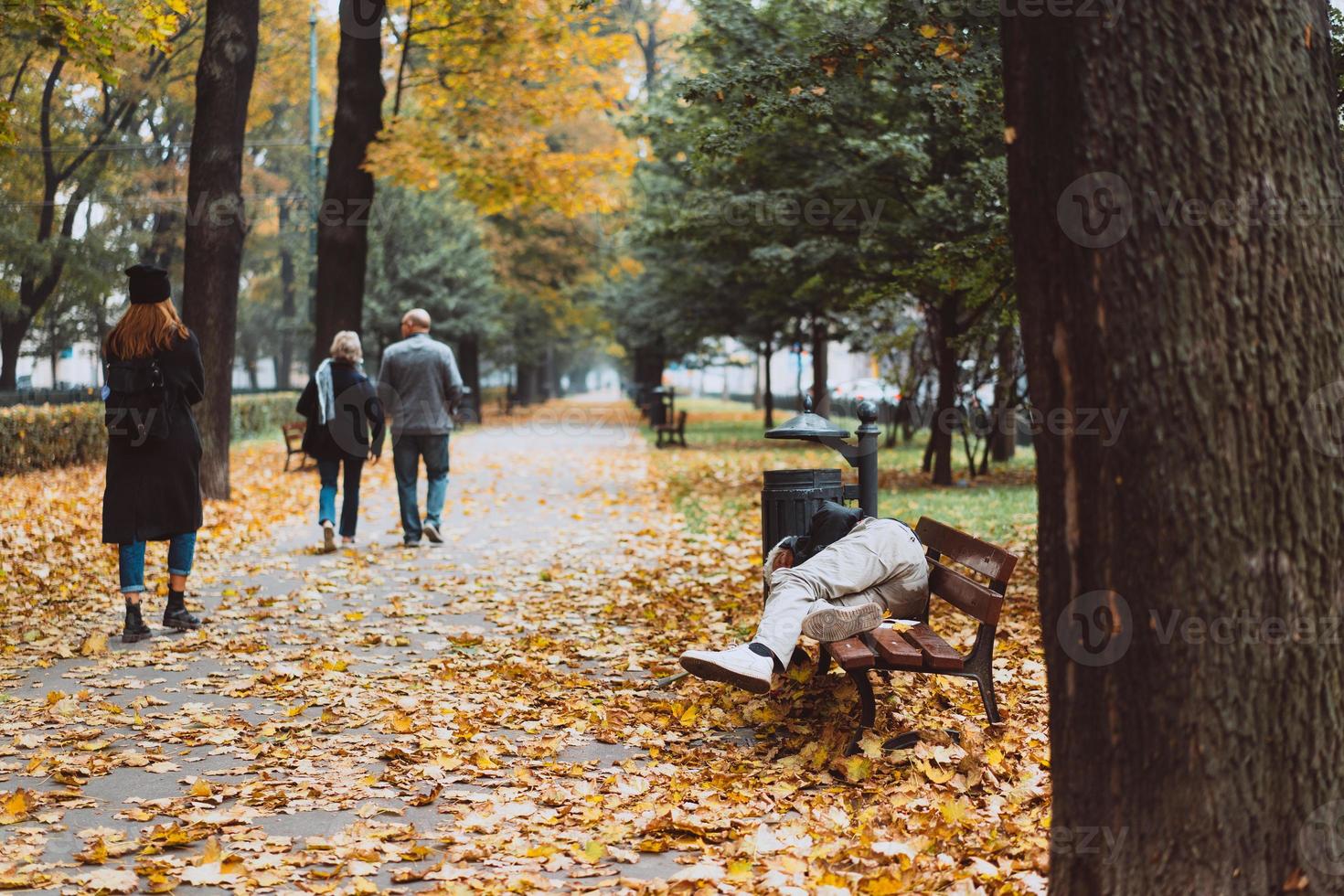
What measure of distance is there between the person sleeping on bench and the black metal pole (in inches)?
40.2

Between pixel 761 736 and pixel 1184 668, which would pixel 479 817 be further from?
pixel 1184 668

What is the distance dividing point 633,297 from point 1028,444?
40.1ft

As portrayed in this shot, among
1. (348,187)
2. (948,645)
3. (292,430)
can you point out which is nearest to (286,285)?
(292,430)

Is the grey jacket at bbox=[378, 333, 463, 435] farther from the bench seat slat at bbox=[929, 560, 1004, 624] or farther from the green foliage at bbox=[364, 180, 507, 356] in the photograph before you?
the green foliage at bbox=[364, 180, 507, 356]

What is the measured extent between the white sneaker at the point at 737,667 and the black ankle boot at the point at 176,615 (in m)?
4.05

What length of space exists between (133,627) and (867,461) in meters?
4.42

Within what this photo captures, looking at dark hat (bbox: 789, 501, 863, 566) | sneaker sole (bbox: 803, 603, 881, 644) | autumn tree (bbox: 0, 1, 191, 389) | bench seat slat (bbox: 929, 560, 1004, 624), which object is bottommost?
sneaker sole (bbox: 803, 603, 881, 644)

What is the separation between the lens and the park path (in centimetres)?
395

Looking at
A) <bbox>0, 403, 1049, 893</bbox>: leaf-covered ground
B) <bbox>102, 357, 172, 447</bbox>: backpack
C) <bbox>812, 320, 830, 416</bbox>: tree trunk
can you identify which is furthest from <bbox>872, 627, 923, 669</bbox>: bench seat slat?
<bbox>812, 320, 830, 416</bbox>: tree trunk

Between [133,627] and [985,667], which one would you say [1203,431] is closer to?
[985,667]

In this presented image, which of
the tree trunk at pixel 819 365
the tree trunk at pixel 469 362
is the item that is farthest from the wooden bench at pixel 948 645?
the tree trunk at pixel 469 362

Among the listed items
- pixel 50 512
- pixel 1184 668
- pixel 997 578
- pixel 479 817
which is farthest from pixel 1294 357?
pixel 50 512

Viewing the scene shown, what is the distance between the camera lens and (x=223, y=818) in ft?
14.0

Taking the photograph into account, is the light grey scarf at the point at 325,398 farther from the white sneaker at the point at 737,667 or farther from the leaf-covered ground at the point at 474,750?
the white sneaker at the point at 737,667
